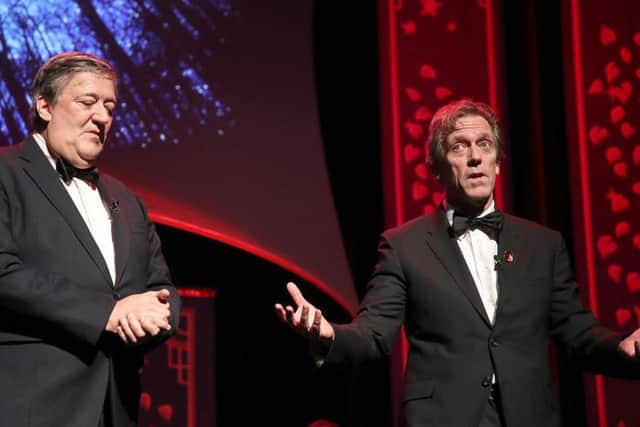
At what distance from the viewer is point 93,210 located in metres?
2.36

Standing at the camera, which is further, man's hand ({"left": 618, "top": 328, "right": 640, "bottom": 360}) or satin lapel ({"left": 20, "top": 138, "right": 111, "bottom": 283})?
man's hand ({"left": 618, "top": 328, "right": 640, "bottom": 360})

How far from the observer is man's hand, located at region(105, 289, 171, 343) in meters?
2.08

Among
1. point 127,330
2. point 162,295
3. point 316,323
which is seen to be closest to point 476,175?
point 316,323

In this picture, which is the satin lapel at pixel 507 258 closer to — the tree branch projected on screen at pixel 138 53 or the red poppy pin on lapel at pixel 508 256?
the red poppy pin on lapel at pixel 508 256

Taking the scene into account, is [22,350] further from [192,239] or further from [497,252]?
[192,239]

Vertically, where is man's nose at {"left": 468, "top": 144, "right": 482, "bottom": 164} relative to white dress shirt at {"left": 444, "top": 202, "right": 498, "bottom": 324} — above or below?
above

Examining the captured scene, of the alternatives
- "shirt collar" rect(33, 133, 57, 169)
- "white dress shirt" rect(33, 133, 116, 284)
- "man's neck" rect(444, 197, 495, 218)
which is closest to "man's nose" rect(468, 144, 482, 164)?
"man's neck" rect(444, 197, 495, 218)

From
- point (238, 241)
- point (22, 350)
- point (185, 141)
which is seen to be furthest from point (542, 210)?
point (22, 350)

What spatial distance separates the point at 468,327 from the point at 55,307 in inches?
42.4

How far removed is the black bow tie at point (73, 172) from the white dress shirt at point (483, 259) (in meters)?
1.03

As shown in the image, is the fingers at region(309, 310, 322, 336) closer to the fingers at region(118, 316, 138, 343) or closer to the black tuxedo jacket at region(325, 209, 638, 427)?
the black tuxedo jacket at region(325, 209, 638, 427)

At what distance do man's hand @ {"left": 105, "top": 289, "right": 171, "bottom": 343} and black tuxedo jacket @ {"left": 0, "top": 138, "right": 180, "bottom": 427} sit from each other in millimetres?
29

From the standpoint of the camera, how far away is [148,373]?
11.2ft

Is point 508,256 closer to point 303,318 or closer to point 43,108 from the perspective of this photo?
point 303,318
